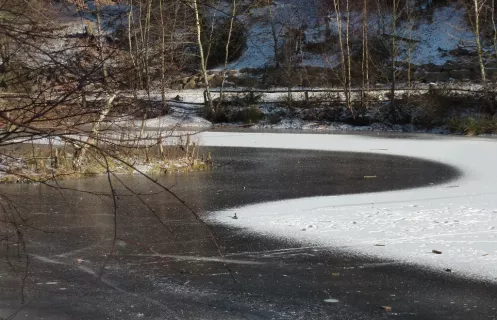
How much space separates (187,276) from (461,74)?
32381 mm

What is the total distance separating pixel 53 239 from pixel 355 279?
180 inches

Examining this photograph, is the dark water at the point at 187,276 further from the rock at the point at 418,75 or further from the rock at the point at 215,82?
the rock at the point at 215,82

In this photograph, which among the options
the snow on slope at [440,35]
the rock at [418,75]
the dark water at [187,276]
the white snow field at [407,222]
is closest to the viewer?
the dark water at [187,276]

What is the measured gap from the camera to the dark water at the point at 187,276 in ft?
23.9

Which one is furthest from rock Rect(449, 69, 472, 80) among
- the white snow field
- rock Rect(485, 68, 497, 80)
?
the white snow field

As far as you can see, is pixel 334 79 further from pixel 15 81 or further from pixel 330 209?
pixel 15 81

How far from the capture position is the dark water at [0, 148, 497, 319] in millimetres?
7281

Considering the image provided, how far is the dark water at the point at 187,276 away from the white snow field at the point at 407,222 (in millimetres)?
468

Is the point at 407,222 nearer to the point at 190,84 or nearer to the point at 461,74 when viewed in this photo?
the point at 461,74

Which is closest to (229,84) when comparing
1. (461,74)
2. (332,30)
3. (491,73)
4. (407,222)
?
(332,30)

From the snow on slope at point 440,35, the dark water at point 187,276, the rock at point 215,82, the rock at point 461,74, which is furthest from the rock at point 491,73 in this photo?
the dark water at point 187,276

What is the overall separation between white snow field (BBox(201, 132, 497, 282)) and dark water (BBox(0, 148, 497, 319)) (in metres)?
0.47

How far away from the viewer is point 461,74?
126 feet

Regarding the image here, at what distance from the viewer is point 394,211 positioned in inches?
486
